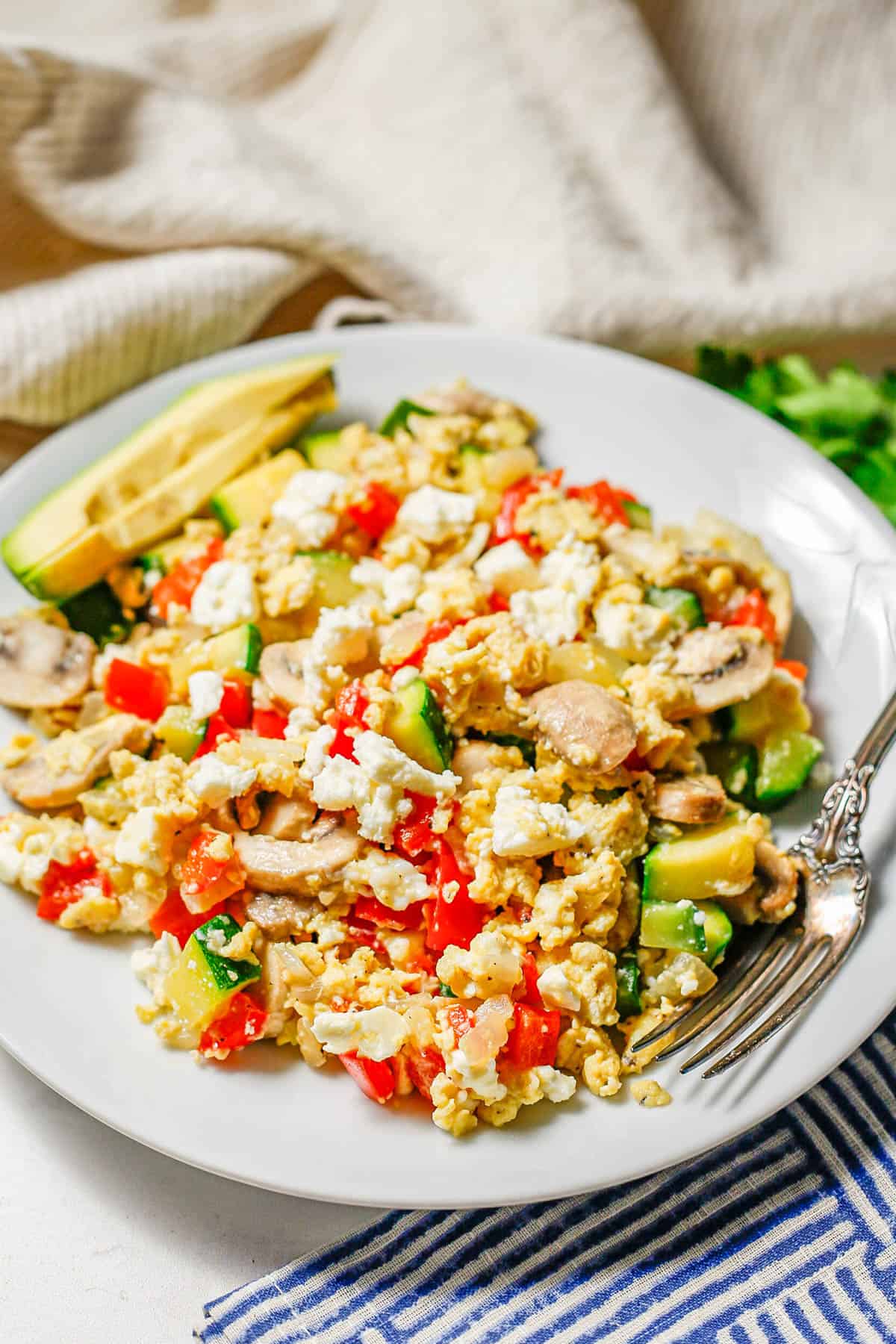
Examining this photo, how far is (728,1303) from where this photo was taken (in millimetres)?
2205

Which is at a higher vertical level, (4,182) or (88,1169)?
(4,182)

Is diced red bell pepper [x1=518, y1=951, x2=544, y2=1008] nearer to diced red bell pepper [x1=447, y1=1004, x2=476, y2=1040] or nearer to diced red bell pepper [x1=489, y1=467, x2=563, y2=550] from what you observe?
diced red bell pepper [x1=447, y1=1004, x2=476, y2=1040]

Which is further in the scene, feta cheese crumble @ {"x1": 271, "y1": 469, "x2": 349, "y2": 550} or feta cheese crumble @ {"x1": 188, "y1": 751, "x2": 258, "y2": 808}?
feta cheese crumble @ {"x1": 271, "y1": 469, "x2": 349, "y2": 550}

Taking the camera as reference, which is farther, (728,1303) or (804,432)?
(804,432)

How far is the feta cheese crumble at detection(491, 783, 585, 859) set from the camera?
231 centimetres

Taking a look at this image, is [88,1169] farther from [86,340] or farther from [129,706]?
[86,340]

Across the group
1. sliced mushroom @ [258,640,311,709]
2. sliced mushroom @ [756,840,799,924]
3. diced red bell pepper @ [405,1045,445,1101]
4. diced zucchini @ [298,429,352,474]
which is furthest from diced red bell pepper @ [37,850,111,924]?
sliced mushroom @ [756,840,799,924]

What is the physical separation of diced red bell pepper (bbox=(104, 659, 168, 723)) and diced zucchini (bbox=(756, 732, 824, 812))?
1313 millimetres

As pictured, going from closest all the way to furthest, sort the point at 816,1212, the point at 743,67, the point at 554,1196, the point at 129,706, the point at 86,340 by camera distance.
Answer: the point at 554,1196, the point at 816,1212, the point at 129,706, the point at 86,340, the point at 743,67

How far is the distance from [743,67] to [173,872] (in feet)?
11.6

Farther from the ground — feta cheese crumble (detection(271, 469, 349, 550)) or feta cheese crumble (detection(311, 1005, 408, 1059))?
feta cheese crumble (detection(271, 469, 349, 550))

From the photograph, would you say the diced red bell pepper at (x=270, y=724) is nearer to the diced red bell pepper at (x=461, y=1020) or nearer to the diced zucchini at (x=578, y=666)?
the diced zucchini at (x=578, y=666)

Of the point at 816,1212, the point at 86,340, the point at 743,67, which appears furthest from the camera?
the point at 743,67

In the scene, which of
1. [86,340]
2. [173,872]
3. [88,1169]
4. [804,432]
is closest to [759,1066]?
[173,872]
